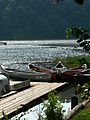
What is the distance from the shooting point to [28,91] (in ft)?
84.9

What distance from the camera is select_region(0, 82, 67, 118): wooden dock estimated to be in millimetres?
19350

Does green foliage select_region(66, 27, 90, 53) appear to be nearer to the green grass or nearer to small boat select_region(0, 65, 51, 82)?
the green grass

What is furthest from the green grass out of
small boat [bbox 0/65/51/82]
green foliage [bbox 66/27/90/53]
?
small boat [bbox 0/65/51/82]

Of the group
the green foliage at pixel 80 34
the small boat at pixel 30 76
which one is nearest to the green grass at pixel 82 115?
the green foliage at pixel 80 34

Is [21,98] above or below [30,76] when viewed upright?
below

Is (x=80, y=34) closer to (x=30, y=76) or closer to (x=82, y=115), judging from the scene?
(x=82, y=115)

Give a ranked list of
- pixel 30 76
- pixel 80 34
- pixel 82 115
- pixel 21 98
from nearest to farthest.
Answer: pixel 80 34 < pixel 82 115 < pixel 21 98 < pixel 30 76

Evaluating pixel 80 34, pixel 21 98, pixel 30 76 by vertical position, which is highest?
pixel 80 34

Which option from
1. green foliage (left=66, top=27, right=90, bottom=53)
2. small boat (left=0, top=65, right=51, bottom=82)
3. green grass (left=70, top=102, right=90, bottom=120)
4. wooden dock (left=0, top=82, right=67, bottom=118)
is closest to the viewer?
green foliage (left=66, top=27, right=90, bottom=53)

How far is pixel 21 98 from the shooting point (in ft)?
74.3

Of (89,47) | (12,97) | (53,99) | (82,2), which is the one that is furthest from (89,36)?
(12,97)

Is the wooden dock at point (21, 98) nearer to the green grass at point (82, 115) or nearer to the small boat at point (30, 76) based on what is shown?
the green grass at point (82, 115)

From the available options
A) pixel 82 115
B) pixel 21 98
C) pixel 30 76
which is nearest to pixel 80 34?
pixel 82 115

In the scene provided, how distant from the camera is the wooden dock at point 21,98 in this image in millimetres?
19350
